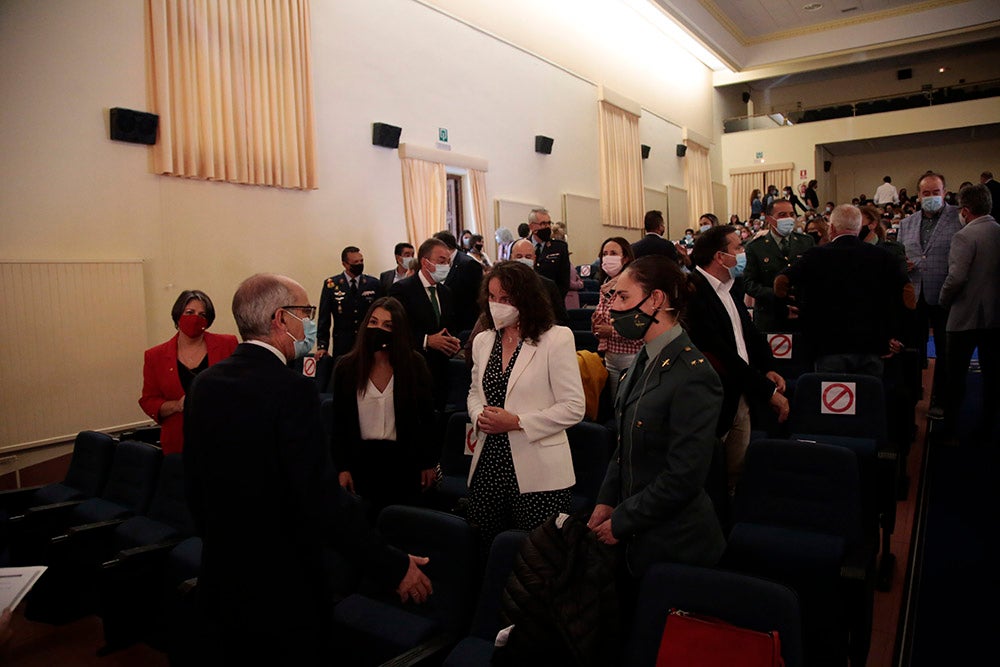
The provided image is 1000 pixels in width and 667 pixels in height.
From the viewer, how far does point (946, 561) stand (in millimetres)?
3143

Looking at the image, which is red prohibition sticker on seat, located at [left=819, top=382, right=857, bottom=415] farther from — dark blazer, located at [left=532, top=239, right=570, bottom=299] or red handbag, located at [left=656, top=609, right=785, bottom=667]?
dark blazer, located at [left=532, top=239, right=570, bottom=299]

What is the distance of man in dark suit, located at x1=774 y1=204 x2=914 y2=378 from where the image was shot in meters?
3.78

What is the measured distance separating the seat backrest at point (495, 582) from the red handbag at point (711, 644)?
0.54 metres

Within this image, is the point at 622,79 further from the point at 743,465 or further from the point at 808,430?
the point at 743,465

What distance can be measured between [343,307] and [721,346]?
4.05m

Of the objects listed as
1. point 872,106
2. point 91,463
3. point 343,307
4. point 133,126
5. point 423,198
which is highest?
point 872,106

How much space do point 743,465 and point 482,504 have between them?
1126 mm

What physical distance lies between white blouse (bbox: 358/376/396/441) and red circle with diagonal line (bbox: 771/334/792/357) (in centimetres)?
323

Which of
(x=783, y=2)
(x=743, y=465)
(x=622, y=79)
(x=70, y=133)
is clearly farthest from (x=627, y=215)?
(x=743, y=465)

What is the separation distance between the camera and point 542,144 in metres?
10.6

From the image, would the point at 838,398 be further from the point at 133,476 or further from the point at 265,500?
the point at 133,476

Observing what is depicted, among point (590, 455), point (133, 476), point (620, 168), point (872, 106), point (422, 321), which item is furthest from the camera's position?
point (872, 106)

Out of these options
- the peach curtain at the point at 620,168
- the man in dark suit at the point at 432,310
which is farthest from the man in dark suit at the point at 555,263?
the peach curtain at the point at 620,168

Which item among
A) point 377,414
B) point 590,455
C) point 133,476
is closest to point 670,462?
point 590,455
